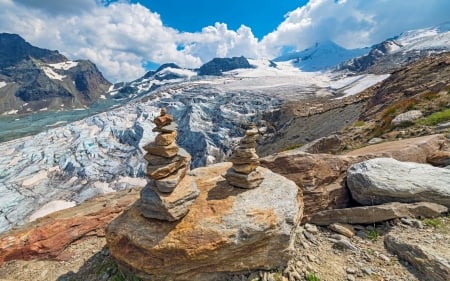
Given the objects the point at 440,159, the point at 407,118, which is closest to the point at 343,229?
the point at 440,159

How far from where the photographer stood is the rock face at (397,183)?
9617 millimetres

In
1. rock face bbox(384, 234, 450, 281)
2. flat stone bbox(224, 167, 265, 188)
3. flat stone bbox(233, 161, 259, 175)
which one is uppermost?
flat stone bbox(233, 161, 259, 175)

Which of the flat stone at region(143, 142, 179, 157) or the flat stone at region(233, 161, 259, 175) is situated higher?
the flat stone at region(143, 142, 179, 157)

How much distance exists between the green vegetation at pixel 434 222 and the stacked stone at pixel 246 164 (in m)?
4.92

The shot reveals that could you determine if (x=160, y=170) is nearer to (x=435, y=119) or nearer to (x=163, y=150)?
(x=163, y=150)

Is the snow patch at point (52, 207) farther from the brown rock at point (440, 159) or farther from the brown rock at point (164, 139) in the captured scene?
the brown rock at point (440, 159)

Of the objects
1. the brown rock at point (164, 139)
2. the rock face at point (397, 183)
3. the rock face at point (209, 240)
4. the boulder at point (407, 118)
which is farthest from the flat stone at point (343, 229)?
the boulder at point (407, 118)

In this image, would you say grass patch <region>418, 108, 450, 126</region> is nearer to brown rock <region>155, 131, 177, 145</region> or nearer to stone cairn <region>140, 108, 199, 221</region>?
stone cairn <region>140, 108, 199, 221</region>

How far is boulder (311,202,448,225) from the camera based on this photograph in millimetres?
9117

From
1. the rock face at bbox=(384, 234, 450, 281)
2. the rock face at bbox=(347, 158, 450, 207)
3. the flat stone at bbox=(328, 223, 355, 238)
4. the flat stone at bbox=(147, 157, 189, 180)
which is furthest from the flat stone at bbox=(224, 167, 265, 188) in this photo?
the rock face at bbox=(384, 234, 450, 281)

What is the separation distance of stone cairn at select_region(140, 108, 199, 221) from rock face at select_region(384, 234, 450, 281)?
5625 mm

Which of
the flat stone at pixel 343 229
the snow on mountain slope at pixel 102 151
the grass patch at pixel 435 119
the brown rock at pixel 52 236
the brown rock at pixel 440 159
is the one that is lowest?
the snow on mountain slope at pixel 102 151

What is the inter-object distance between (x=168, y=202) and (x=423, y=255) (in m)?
6.49

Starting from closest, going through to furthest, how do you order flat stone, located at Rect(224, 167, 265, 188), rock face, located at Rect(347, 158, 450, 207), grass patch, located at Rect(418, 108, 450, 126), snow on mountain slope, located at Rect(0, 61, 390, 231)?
1. flat stone, located at Rect(224, 167, 265, 188)
2. rock face, located at Rect(347, 158, 450, 207)
3. grass patch, located at Rect(418, 108, 450, 126)
4. snow on mountain slope, located at Rect(0, 61, 390, 231)
